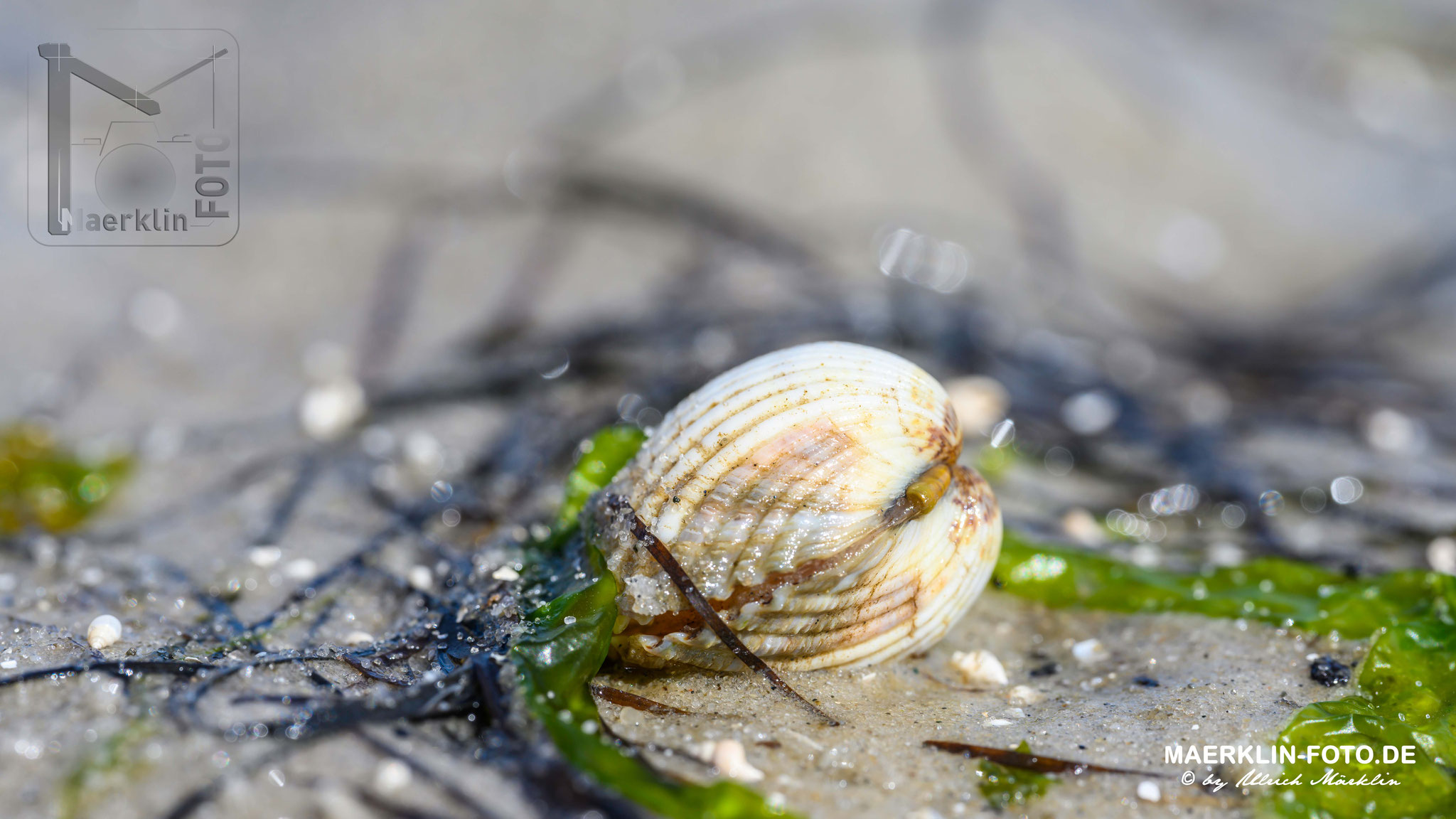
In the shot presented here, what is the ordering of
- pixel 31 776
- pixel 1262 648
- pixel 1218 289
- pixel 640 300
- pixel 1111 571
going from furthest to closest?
pixel 1218 289 < pixel 640 300 < pixel 1111 571 < pixel 1262 648 < pixel 31 776

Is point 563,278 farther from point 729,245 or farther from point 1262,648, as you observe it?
point 1262,648

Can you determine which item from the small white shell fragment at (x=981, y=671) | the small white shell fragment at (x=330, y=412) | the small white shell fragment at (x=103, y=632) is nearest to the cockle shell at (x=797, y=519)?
the small white shell fragment at (x=981, y=671)

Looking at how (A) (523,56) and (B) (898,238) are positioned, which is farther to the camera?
(A) (523,56)

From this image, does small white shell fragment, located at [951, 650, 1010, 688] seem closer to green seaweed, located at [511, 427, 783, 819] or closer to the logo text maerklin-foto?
green seaweed, located at [511, 427, 783, 819]

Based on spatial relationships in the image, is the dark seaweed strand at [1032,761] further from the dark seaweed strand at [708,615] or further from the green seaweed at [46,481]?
the green seaweed at [46,481]

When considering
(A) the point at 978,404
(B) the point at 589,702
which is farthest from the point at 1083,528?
(B) the point at 589,702

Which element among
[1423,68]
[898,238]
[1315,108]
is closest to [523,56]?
[898,238]

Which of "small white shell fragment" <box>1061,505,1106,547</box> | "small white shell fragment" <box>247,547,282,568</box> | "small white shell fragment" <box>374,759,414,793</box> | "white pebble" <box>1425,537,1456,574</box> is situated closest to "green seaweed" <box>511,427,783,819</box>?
"small white shell fragment" <box>374,759,414,793</box>
